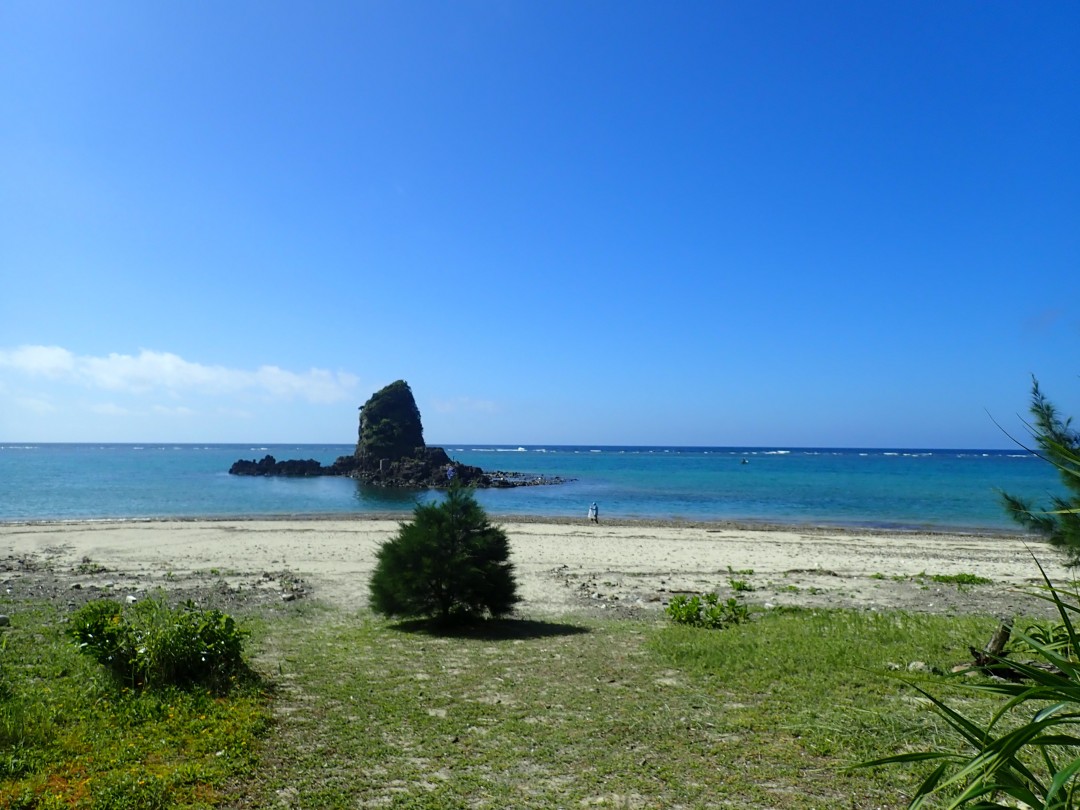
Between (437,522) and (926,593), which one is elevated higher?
(437,522)

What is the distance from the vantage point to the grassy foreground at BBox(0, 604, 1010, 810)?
5.18 m

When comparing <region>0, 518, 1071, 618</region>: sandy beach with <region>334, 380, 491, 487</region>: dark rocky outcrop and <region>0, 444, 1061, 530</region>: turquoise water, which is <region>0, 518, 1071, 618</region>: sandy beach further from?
<region>334, 380, 491, 487</region>: dark rocky outcrop

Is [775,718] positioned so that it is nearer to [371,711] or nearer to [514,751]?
[514,751]

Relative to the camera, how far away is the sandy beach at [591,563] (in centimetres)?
1562

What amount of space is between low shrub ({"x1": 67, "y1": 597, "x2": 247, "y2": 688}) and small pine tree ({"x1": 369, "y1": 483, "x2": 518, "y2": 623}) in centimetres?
419

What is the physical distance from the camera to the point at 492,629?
39.3 feet

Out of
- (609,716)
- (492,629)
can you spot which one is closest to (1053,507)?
(609,716)

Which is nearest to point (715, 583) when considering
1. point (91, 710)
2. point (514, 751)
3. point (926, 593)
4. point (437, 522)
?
point (926, 593)

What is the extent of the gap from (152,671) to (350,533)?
25233 mm

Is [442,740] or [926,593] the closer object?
[442,740]

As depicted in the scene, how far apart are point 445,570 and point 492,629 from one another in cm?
129

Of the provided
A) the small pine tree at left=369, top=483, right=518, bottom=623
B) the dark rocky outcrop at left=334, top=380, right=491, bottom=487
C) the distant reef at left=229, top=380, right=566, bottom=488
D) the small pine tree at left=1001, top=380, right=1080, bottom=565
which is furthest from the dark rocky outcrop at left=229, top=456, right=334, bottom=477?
the small pine tree at left=1001, top=380, right=1080, bottom=565

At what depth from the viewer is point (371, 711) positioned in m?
7.11

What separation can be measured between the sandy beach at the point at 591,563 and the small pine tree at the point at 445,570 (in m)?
1.37
